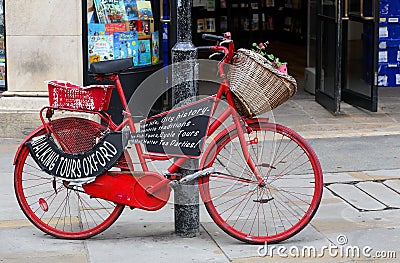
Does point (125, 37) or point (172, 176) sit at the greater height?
point (125, 37)

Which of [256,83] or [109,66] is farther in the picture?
[109,66]

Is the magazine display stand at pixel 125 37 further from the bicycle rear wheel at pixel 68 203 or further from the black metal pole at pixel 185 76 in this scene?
the black metal pole at pixel 185 76

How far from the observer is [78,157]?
5660 mm

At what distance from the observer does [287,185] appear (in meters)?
7.15

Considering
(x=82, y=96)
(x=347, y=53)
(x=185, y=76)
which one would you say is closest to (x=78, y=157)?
(x=82, y=96)

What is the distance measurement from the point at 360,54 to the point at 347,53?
15.9 inches

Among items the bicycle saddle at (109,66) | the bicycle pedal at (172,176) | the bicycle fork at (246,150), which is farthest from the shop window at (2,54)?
the bicycle fork at (246,150)

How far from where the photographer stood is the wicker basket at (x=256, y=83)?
5445 mm

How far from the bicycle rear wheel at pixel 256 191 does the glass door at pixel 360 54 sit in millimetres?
2606

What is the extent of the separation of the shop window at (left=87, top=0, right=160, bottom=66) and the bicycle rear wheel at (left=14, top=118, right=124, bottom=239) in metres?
2.52

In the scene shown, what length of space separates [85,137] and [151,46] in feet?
13.2

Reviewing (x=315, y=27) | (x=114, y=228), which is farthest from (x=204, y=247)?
(x=315, y=27)

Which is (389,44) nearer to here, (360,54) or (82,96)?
(360,54)

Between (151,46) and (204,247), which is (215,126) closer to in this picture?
(204,247)
